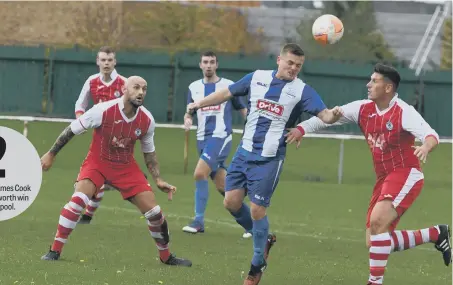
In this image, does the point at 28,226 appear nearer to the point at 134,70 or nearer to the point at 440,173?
the point at 440,173

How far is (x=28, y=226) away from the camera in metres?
13.2

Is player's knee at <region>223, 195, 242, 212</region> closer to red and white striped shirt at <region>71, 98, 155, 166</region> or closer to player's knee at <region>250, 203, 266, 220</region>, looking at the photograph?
player's knee at <region>250, 203, 266, 220</region>

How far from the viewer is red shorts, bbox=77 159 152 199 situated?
34.8 feet

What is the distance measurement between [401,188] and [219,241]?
353cm

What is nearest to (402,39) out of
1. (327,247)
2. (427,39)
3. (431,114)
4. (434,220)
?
(427,39)

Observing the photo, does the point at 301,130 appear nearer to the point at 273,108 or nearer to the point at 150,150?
the point at 273,108

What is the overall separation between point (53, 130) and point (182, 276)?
54.6 feet

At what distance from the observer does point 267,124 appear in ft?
32.8

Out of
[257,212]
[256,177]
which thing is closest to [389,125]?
[256,177]

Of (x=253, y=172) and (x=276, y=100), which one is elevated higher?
(x=276, y=100)

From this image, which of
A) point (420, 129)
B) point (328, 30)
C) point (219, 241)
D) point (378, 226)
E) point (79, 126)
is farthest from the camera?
point (219, 241)

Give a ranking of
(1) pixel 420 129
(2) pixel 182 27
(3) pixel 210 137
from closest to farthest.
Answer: (1) pixel 420 129 → (3) pixel 210 137 → (2) pixel 182 27

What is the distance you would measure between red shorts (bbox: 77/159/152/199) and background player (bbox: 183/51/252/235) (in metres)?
2.88

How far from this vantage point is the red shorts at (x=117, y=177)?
1062 centimetres
